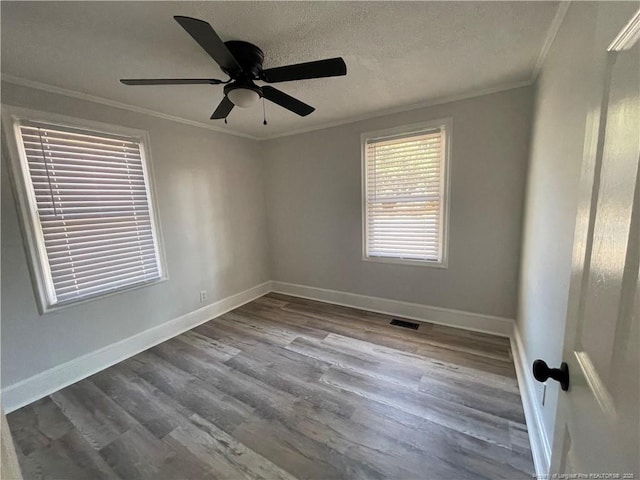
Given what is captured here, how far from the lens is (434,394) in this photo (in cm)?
188

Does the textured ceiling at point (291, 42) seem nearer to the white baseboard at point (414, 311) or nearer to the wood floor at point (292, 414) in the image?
the white baseboard at point (414, 311)

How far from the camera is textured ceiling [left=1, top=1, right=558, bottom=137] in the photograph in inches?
52.1

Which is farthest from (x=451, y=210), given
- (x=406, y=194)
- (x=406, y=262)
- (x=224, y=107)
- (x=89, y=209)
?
(x=89, y=209)

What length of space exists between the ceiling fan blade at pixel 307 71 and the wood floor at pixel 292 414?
2.16 m

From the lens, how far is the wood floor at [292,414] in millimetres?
1418

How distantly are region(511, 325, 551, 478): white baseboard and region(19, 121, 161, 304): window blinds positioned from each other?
326cm

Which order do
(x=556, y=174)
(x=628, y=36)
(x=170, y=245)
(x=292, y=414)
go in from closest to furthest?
1. (x=628, y=36)
2. (x=556, y=174)
3. (x=292, y=414)
4. (x=170, y=245)

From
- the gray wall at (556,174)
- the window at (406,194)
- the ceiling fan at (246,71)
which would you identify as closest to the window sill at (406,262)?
the window at (406,194)

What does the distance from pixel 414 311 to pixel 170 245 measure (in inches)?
114

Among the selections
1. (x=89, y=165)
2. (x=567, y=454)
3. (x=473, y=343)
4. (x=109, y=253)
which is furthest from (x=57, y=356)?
(x=473, y=343)

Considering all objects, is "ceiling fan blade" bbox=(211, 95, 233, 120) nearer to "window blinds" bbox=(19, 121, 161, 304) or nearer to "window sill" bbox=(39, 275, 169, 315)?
"window blinds" bbox=(19, 121, 161, 304)

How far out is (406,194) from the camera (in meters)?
2.90

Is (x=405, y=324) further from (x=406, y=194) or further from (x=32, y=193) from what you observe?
(x=32, y=193)

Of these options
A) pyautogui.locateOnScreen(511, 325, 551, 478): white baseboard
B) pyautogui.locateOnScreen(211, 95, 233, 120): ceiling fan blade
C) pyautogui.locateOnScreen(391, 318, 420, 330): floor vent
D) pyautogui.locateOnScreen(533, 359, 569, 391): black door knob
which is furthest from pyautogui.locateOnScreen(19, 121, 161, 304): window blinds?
pyautogui.locateOnScreen(511, 325, 551, 478): white baseboard
